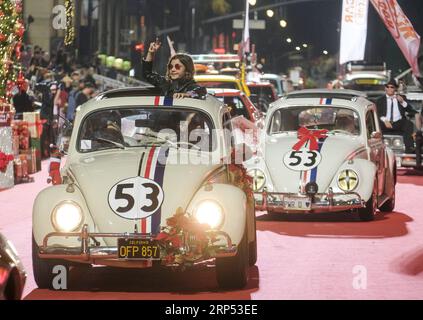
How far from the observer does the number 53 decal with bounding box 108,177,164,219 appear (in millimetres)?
10148

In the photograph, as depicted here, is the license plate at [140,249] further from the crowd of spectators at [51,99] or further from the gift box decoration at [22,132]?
the crowd of spectators at [51,99]

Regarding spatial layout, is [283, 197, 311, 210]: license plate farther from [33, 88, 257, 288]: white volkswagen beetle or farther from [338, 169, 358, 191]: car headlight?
[33, 88, 257, 288]: white volkswagen beetle

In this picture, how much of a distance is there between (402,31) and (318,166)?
1001 centimetres

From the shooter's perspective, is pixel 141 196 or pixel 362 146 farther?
pixel 362 146

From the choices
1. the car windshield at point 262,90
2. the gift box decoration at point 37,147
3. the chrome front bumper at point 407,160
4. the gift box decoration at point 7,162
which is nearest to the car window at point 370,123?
the gift box decoration at point 7,162

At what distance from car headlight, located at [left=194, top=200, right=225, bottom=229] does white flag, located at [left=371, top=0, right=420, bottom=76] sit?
15.4m

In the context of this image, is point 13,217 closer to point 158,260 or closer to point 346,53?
point 158,260

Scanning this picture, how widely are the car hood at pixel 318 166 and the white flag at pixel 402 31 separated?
8891mm

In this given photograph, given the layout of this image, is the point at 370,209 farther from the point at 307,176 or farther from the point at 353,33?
the point at 353,33

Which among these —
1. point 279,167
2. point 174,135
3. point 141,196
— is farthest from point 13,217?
point 141,196

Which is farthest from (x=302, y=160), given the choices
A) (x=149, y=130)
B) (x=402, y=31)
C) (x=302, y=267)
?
(x=402, y=31)

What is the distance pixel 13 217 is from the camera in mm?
16625

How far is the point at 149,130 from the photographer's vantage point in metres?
11.6
